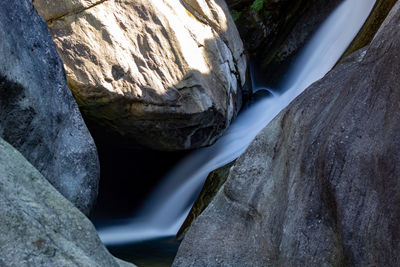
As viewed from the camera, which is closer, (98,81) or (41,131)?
(41,131)

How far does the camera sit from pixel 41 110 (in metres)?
3.12

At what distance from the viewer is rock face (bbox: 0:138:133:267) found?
73.6 inches

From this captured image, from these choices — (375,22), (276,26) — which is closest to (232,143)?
(375,22)

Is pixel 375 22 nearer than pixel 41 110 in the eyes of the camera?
No

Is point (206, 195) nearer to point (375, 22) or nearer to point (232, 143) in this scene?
point (232, 143)

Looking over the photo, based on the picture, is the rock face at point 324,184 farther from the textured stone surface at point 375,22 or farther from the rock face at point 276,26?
the rock face at point 276,26

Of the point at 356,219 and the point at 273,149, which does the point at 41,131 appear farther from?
the point at 356,219

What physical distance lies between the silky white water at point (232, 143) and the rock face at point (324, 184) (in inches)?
100

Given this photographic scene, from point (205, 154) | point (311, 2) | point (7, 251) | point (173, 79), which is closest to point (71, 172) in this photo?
point (7, 251)

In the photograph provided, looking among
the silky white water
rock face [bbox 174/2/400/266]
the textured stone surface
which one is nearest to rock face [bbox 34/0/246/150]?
the silky white water

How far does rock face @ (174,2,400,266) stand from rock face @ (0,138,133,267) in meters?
1.08

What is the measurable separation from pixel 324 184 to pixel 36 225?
5.31ft

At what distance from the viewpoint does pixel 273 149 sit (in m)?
3.46

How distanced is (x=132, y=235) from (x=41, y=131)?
10.3 feet
